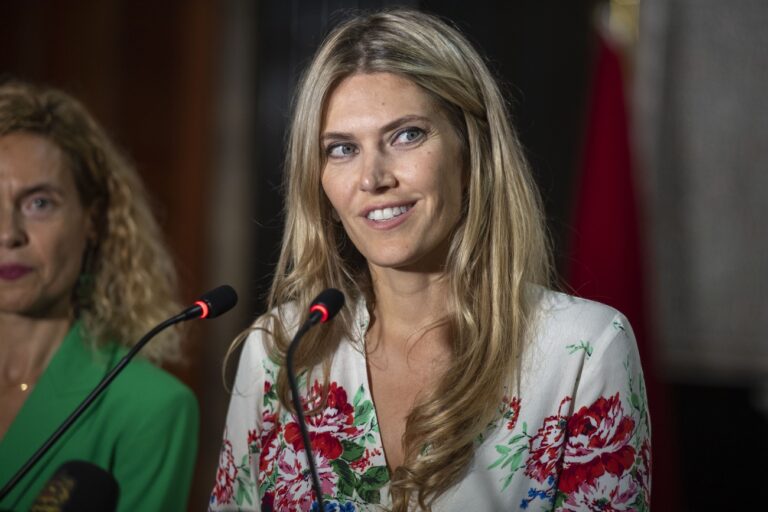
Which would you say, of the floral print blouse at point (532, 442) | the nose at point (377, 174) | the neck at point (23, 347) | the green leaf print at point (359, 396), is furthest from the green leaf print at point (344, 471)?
the neck at point (23, 347)

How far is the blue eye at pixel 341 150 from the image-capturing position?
167cm

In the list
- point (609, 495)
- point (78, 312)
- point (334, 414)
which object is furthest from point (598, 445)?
point (78, 312)

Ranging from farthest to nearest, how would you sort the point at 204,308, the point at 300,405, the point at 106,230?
the point at 106,230, the point at 204,308, the point at 300,405

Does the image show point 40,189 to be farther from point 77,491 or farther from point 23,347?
point 77,491

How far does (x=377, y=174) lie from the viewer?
5.22 feet

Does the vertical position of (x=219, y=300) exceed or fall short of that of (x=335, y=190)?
it falls short

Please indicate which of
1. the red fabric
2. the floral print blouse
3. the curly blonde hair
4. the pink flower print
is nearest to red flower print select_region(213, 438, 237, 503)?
the floral print blouse

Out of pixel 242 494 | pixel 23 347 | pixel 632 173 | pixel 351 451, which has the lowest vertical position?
pixel 242 494

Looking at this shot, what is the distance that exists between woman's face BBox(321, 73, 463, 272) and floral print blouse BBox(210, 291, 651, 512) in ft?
0.85

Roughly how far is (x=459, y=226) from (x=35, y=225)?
85 cm

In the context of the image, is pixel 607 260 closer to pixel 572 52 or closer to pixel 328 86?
pixel 572 52

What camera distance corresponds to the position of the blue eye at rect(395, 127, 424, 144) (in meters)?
1.62

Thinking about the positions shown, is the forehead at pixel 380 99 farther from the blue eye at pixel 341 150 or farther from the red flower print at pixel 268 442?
the red flower print at pixel 268 442

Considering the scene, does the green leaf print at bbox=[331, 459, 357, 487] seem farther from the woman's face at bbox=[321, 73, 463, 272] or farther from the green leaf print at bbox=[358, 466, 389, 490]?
the woman's face at bbox=[321, 73, 463, 272]
